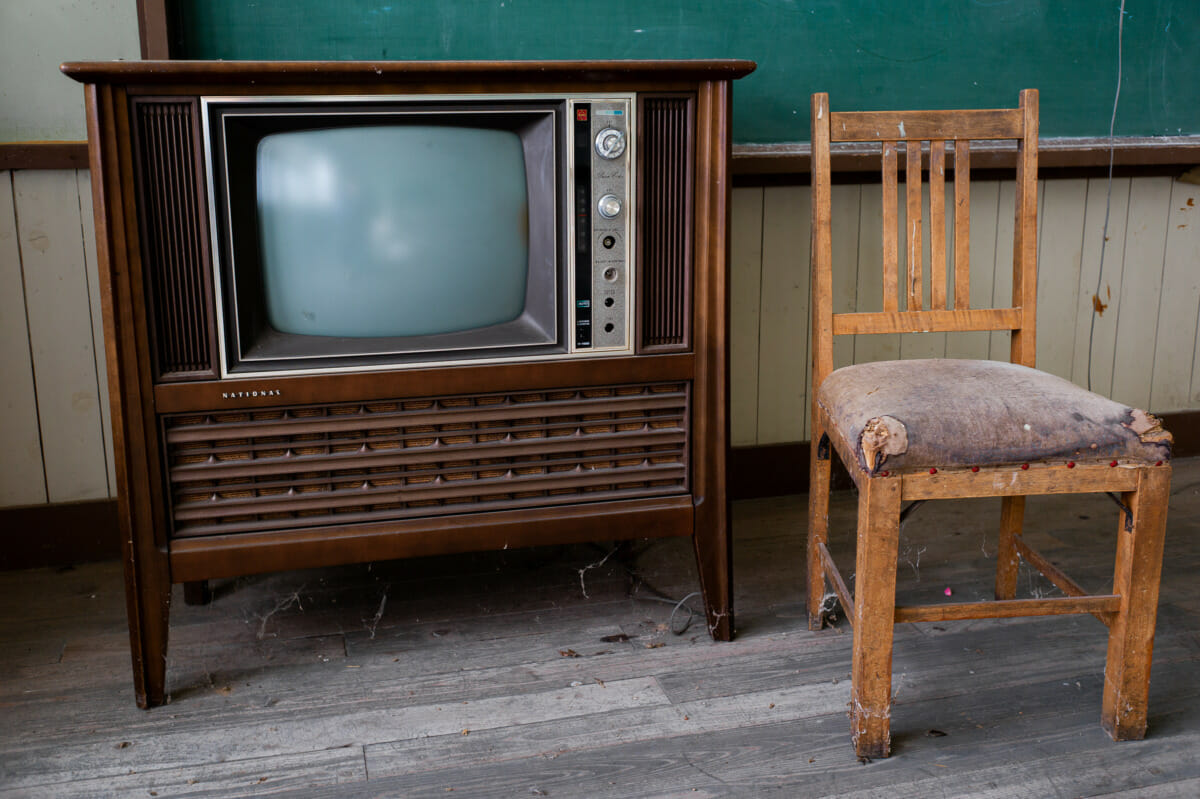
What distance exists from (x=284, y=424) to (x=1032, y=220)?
1.27 m

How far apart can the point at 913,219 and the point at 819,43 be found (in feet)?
2.42

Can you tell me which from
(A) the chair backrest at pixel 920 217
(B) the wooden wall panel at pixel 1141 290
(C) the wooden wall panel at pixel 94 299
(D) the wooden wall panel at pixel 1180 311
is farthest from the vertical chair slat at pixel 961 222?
(C) the wooden wall panel at pixel 94 299

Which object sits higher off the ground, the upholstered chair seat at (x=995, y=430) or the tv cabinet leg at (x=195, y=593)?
the upholstered chair seat at (x=995, y=430)

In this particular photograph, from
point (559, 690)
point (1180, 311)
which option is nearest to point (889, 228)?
point (559, 690)

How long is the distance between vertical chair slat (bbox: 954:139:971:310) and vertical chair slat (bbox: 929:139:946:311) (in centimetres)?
2

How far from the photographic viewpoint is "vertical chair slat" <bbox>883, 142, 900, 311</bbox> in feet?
5.32

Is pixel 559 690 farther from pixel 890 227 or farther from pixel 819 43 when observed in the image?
pixel 819 43

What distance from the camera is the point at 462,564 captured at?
207 centimetres

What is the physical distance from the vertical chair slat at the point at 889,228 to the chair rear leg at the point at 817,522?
10.7 inches

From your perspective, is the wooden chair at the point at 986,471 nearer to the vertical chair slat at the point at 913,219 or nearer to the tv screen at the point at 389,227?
the vertical chair slat at the point at 913,219

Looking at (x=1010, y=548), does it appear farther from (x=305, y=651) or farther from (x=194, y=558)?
(x=194, y=558)

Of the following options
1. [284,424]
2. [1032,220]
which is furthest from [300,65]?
[1032,220]

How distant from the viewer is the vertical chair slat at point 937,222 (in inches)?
64.3

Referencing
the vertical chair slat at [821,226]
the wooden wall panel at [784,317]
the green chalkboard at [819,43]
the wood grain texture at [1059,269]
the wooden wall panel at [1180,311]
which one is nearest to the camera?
the vertical chair slat at [821,226]
